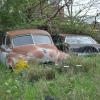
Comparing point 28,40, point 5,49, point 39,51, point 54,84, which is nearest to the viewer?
point 54,84

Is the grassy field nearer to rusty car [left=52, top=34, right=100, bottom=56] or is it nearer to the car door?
the car door

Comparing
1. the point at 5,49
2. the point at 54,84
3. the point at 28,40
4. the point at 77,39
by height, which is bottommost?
the point at 77,39

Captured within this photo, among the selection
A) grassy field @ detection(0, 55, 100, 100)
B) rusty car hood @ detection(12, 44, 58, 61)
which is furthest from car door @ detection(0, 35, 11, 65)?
grassy field @ detection(0, 55, 100, 100)

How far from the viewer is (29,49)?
10055 millimetres

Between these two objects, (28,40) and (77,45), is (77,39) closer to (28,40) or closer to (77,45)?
(77,45)

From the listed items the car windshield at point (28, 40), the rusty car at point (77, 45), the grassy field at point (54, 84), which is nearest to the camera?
the grassy field at point (54, 84)

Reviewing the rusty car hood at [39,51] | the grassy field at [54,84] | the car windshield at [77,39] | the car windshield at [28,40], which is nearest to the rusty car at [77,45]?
the car windshield at [77,39]

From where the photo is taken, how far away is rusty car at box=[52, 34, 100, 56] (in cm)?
1263

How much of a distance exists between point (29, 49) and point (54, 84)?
4056 mm

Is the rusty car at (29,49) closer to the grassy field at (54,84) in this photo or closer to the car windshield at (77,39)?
the grassy field at (54,84)

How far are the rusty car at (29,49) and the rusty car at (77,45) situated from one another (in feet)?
4.97

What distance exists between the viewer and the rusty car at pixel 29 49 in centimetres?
950

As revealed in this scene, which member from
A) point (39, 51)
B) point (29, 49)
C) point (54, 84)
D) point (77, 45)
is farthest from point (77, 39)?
point (54, 84)

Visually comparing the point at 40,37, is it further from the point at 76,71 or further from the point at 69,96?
the point at 69,96
